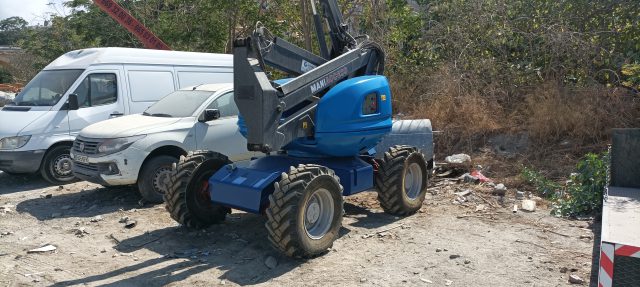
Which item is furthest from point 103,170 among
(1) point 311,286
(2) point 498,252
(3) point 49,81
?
(2) point 498,252

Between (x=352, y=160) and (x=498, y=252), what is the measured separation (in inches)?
82.7

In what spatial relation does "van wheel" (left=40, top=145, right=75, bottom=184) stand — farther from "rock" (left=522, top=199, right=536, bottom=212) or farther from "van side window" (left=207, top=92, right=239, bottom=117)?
"rock" (left=522, top=199, right=536, bottom=212)

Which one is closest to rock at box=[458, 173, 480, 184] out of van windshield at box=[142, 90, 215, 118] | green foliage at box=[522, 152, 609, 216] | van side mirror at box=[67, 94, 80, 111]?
green foliage at box=[522, 152, 609, 216]

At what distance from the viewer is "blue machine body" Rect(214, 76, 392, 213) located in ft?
20.1

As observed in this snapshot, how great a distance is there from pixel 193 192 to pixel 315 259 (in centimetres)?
178

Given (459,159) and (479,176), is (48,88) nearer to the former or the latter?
(459,159)

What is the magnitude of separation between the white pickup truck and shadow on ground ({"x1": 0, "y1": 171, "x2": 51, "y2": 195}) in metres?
1.91

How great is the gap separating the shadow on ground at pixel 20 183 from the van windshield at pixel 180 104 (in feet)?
8.73

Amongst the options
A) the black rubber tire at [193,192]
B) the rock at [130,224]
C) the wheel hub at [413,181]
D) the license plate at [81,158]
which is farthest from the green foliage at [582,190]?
the license plate at [81,158]

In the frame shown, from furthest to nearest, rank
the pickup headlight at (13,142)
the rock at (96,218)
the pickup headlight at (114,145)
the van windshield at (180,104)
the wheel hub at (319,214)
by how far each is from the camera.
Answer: the pickup headlight at (13,142)
the van windshield at (180,104)
the pickup headlight at (114,145)
the rock at (96,218)
the wheel hub at (319,214)

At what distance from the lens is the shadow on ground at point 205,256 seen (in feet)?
18.1

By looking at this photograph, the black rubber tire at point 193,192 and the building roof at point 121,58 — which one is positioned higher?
the building roof at point 121,58

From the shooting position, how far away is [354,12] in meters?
15.0

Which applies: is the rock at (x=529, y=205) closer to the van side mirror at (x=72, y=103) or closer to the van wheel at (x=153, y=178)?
the van wheel at (x=153, y=178)
